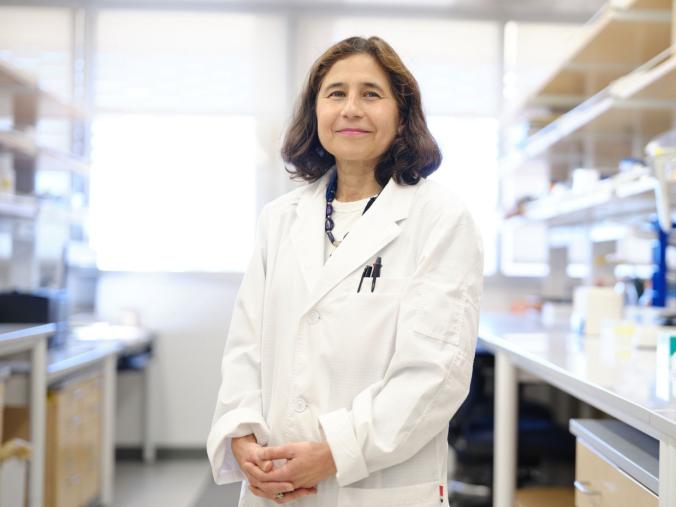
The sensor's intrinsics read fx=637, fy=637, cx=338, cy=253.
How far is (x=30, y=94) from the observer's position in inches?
118

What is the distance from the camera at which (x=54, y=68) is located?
4172 millimetres

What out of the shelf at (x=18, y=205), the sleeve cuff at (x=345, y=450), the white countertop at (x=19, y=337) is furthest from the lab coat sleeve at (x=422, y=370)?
the shelf at (x=18, y=205)

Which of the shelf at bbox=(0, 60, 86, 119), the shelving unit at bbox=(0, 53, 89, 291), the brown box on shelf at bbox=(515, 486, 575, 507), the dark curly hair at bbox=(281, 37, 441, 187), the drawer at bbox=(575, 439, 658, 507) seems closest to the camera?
the drawer at bbox=(575, 439, 658, 507)

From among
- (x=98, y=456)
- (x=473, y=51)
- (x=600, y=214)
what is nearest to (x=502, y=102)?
(x=473, y=51)

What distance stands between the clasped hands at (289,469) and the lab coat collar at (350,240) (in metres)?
0.26

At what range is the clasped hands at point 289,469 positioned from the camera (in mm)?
1084

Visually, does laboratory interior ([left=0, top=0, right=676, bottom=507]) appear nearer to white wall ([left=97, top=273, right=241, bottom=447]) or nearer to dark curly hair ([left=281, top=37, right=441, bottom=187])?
white wall ([left=97, top=273, right=241, bottom=447])

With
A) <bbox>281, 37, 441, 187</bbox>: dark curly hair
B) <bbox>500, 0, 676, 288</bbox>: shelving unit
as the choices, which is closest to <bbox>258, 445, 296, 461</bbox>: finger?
<bbox>281, 37, 441, 187</bbox>: dark curly hair

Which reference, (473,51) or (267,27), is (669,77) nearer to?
(473,51)

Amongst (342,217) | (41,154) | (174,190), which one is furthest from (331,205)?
(174,190)

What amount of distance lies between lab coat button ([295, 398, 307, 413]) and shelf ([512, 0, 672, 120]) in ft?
6.12

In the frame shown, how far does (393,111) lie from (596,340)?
132cm

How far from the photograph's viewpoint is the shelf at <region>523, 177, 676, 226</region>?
6.88 ft

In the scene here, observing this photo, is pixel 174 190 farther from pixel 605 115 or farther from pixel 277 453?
pixel 277 453
